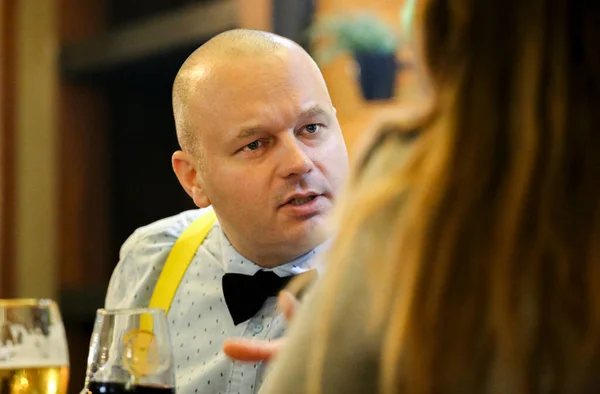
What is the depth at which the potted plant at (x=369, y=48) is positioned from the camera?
235 cm

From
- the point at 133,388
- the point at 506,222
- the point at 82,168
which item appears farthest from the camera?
the point at 82,168

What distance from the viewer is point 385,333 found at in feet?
2.17

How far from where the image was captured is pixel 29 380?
1.13 m

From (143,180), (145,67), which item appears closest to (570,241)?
(145,67)

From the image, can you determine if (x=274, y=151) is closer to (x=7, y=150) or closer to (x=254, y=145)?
(x=254, y=145)

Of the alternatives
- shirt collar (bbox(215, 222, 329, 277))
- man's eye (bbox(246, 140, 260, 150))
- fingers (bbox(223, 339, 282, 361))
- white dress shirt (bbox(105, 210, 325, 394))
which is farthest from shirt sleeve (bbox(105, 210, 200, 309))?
fingers (bbox(223, 339, 282, 361))

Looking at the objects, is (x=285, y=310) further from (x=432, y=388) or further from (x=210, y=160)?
(x=210, y=160)

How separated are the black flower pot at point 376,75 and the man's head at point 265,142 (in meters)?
0.66

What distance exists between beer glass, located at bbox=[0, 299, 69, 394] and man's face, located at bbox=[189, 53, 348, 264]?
54 centimetres

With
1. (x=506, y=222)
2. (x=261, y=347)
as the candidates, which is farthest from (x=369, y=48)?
(x=506, y=222)

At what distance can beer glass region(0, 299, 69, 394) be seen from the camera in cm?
113

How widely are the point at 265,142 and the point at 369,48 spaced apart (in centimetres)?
80

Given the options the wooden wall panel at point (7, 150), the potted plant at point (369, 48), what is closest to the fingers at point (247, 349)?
the potted plant at point (369, 48)

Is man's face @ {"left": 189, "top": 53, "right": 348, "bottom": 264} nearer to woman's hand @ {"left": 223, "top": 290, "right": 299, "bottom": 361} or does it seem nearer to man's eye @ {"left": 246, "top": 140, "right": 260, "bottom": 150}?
man's eye @ {"left": 246, "top": 140, "right": 260, "bottom": 150}
